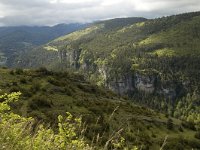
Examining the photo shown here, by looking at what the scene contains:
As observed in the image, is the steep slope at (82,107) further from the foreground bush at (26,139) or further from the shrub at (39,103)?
the foreground bush at (26,139)

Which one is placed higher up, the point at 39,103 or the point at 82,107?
the point at 39,103

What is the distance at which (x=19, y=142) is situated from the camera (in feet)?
26.5

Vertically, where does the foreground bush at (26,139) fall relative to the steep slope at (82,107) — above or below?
above

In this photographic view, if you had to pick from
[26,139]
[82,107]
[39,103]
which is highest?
[26,139]

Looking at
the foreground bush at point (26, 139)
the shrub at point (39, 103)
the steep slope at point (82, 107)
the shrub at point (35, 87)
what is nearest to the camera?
the foreground bush at point (26, 139)

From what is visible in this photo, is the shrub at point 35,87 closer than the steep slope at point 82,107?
No

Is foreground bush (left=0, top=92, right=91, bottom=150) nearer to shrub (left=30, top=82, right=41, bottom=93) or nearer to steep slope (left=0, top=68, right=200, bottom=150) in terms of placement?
steep slope (left=0, top=68, right=200, bottom=150)

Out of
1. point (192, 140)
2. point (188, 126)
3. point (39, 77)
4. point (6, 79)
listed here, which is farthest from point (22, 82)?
point (188, 126)

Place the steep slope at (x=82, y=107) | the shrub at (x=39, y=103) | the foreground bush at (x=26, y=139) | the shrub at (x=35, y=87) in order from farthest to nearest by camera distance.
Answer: the shrub at (x=35, y=87) → the steep slope at (x=82, y=107) → the shrub at (x=39, y=103) → the foreground bush at (x=26, y=139)

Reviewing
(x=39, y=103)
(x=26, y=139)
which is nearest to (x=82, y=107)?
(x=39, y=103)

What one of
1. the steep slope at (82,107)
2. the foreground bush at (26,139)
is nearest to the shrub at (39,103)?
the steep slope at (82,107)

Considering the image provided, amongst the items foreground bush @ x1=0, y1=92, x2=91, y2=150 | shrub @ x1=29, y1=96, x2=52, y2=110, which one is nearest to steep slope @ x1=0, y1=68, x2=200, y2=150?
shrub @ x1=29, y1=96, x2=52, y2=110

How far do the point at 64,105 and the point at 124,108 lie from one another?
1633cm

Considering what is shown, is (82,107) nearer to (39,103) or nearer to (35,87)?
(35,87)
